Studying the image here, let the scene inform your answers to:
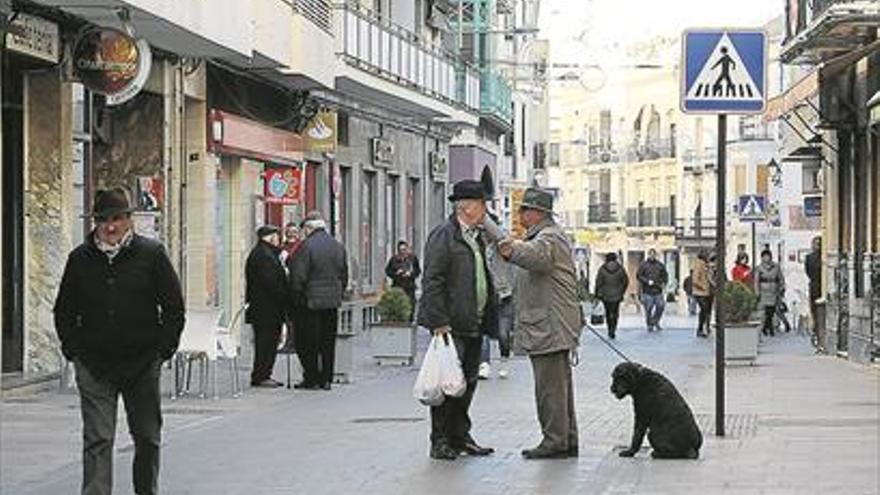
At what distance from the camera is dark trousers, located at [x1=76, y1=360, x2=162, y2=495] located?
36.7 feet

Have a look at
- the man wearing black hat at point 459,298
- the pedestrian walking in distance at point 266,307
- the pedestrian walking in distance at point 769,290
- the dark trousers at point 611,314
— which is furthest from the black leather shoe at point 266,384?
the pedestrian walking in distance at point 769,290

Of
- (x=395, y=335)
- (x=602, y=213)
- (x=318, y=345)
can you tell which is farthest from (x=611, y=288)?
(x=602, y=213)

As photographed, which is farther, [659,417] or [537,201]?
[537,201]

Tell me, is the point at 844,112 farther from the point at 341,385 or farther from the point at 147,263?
the point at 147,263

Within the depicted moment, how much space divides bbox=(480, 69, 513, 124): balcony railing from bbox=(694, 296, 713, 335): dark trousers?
729 inches

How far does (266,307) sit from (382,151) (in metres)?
21.2

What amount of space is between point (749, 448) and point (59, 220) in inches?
383

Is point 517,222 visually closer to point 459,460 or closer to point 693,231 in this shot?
point 459,460

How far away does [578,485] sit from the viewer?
1289 cm

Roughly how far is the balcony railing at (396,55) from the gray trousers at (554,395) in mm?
20310

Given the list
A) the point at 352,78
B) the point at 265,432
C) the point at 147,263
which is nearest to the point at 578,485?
the point at 147,263

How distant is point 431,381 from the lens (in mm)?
14156

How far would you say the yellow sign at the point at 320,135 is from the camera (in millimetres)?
35447

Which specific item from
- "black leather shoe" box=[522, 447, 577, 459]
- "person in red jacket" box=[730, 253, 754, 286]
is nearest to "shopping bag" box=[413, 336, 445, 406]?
"black leather shoe" box=[522, 447, 577, 459]
